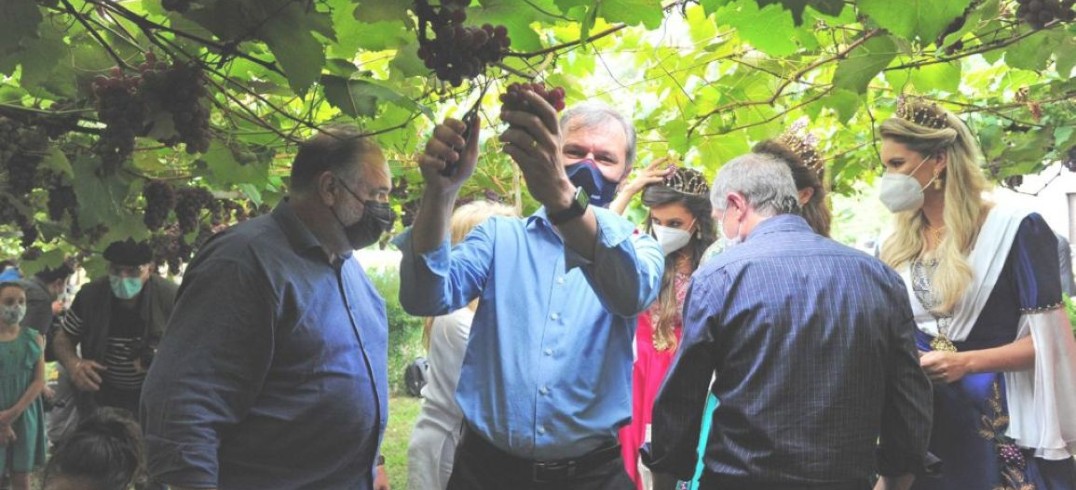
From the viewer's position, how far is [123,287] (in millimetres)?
6223

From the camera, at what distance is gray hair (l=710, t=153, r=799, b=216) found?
289 cm

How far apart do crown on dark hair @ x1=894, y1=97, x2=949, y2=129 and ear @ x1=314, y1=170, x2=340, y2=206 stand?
6.88 ft

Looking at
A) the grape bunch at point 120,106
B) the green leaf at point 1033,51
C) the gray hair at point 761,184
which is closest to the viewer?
the grape bunch at point 120,106

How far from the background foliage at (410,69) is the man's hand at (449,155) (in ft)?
0.15

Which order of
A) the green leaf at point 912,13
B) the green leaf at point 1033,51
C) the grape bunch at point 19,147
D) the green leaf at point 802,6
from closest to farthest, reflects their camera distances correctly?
the green leaf at point 802,6
the green leaf at point 912,13
the grape bunch at point 19,147
the green leaf at point 1033,51

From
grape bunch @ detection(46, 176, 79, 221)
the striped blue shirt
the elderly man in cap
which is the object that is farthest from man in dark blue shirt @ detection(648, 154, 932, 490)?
the elderly man in cap

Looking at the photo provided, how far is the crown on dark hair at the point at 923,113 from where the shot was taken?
3.42 metres

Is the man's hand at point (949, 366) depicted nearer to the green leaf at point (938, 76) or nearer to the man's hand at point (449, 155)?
the green leaf at point (938, 76)

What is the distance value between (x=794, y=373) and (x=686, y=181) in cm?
216

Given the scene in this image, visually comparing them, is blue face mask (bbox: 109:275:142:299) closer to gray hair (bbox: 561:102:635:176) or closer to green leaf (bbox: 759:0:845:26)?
gray hair (bbox: 561:102:635:176)

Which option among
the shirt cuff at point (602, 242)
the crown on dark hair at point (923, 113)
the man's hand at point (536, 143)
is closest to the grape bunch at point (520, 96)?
the man's hand at point (536, 143)

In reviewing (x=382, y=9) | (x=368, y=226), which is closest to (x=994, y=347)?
(x=368, y=226)

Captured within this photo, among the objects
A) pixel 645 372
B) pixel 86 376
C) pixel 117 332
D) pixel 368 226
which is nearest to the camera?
pixel 368 226

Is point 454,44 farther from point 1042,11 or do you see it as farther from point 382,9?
point 1042,11
